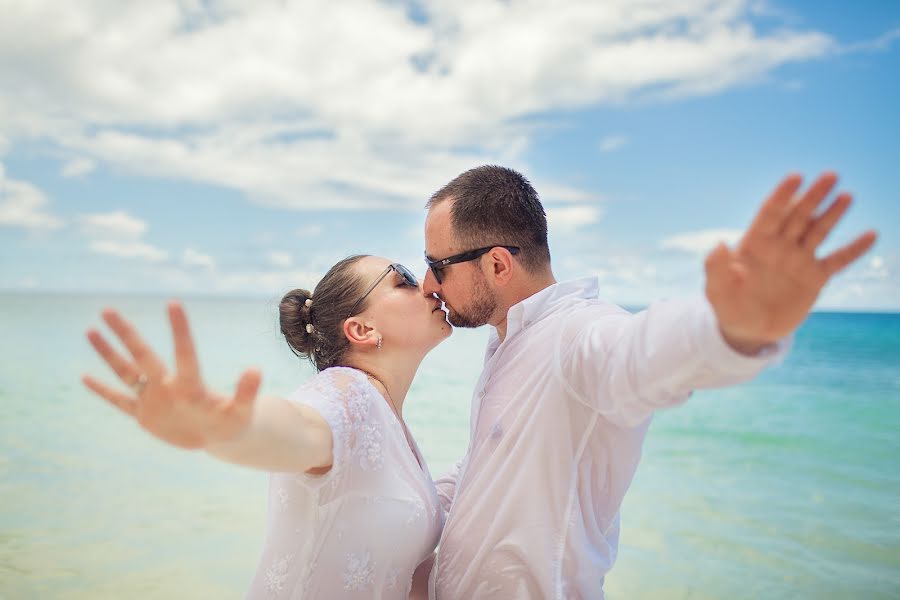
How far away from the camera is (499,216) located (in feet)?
10.5

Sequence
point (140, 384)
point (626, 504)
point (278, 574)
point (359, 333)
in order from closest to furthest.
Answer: point (140, 384) < point (278, 574) < point (359, 333) < point (626, 504)

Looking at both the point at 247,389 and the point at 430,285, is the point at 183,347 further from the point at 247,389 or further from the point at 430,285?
the point at 430,285

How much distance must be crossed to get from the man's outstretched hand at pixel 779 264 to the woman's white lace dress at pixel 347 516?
4.28 ft

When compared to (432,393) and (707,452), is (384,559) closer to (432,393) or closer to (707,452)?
(707,452)

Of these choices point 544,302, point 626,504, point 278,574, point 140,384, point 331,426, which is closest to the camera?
point 140,384

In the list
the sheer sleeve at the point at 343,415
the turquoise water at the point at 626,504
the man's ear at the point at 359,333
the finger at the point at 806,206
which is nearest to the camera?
Result: the finger at the point at 806,206

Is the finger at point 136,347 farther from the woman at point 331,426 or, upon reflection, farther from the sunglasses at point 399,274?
the sunglasses at point 399,274

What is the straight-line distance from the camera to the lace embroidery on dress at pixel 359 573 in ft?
8.27

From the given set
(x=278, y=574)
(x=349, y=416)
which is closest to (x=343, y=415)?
(x=349, y=416)

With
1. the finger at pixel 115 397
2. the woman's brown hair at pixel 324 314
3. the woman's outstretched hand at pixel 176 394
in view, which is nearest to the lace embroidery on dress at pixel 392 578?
the woman's brown hair at pixel 324 314

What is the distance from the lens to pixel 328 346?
322 cm

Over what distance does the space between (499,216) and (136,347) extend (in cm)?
197

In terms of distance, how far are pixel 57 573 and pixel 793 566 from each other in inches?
273

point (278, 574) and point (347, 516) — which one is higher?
point (347, 516)
